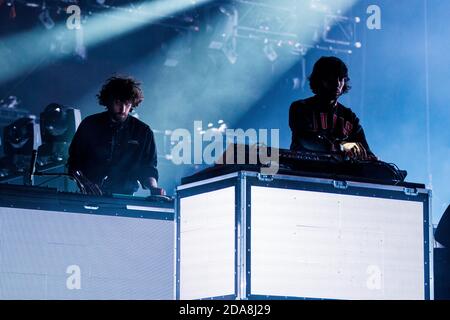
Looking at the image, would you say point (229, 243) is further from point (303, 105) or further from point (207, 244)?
point (303, 105)

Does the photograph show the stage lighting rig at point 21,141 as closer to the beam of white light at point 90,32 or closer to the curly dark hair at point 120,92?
the curly dark hair at point 120,92

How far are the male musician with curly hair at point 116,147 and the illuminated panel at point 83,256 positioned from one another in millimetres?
924

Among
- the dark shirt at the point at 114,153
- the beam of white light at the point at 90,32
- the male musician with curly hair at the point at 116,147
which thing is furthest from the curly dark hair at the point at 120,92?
the beam of white light at the point at 90,32

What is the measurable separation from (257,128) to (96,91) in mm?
2140

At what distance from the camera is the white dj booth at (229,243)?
11.8 feet

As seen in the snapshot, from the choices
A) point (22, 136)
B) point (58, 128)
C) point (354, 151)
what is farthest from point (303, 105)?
point (22, 136)

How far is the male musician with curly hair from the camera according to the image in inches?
195

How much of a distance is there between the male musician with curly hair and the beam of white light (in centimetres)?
550

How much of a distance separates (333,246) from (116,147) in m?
1.76

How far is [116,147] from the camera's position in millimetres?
5039
